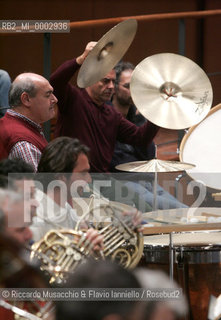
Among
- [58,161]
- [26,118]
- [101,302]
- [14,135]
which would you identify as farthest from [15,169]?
[26,118]

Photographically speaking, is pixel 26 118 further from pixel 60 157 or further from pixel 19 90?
pixel 60 157

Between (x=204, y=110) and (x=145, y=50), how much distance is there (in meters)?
2.35

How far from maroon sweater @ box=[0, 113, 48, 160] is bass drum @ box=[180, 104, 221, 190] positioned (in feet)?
3.14

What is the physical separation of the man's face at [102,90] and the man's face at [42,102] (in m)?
0.50

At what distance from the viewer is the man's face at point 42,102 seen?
299 centimetres

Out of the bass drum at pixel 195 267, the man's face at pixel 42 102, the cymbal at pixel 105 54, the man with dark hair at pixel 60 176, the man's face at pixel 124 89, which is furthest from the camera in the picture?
the man's face at pixel 124 89

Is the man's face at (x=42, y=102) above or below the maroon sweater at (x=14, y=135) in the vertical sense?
above

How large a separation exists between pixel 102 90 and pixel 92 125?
7.2 inches

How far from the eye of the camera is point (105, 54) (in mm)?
3178

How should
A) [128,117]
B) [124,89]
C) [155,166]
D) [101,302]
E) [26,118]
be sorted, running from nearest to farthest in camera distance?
[101,302] < [26,118] < [155,166] < [124,89] < [128,117]

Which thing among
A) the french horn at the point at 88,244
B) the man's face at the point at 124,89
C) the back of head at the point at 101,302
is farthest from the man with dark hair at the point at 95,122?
the back of head at the point at 101,302

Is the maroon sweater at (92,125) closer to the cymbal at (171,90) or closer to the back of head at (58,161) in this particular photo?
the cymbal at (171,90)

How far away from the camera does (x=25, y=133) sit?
285 cm

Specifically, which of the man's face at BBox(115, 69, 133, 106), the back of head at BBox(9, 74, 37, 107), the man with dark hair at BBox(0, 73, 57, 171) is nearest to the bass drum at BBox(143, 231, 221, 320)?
the man with dark hair at BBox(0, 73, 57, 171)
